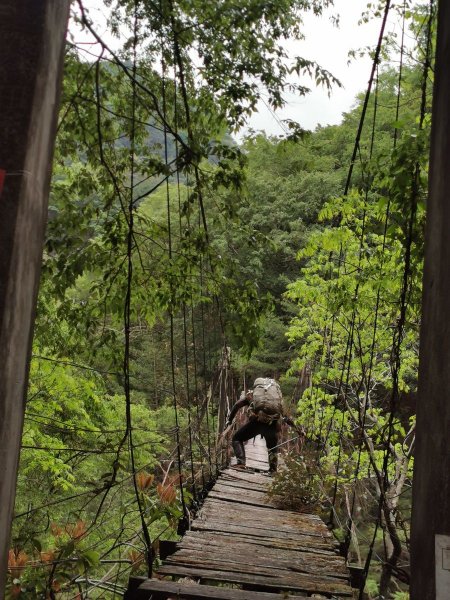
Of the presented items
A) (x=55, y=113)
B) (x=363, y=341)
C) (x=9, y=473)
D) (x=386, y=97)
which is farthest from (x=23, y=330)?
(x=386, y=97)

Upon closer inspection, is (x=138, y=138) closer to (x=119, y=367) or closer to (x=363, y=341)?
(x=119, y=367)

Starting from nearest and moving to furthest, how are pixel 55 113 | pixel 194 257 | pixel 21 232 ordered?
pixel 21 232 → pixel 55 113 → pixel 194 257

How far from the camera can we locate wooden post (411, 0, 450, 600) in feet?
2.78

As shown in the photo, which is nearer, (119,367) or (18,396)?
(18,396)

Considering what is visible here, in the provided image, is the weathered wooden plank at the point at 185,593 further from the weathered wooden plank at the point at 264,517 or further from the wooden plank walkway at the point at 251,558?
the weathered wooden plank at the point at 264,517

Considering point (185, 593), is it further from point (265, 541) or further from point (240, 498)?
point (240, 498)

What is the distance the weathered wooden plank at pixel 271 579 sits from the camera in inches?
91.7

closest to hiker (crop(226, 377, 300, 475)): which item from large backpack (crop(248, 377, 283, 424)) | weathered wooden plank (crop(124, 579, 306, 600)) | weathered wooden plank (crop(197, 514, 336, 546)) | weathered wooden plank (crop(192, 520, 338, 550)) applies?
large backpack (crop(248, 377, 283, 424))

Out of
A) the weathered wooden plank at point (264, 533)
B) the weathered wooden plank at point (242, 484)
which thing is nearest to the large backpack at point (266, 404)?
the weathered wooden plank at point (242, 484)

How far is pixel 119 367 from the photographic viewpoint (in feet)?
10.9

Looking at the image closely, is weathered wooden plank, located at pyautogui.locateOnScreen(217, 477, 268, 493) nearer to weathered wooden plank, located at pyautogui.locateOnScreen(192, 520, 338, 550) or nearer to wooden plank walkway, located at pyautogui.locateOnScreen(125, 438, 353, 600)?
wooden plank walkway, located at pyautogui.locateOnScreen(125, 438, 353, 600)

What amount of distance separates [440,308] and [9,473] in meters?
0.71

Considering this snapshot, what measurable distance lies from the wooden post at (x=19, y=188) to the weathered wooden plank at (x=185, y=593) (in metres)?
1.33

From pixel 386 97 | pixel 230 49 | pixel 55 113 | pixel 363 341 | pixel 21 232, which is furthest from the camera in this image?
pixel 386 97
